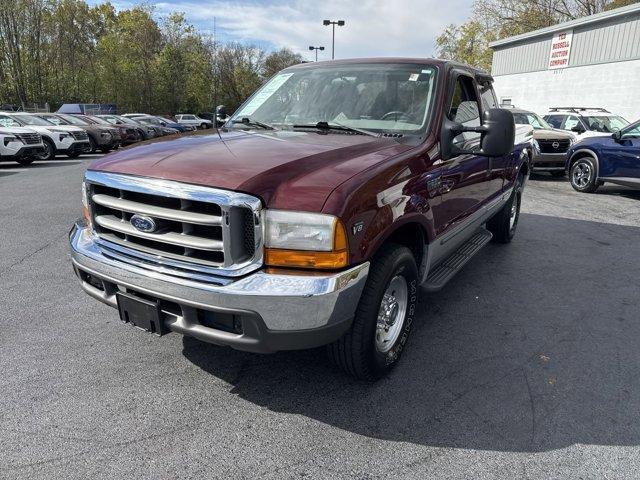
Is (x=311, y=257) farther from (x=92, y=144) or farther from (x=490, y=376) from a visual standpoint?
(x=92, y=144)

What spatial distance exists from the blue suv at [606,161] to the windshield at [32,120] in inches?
645

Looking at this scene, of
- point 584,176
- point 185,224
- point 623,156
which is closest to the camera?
point 185,224

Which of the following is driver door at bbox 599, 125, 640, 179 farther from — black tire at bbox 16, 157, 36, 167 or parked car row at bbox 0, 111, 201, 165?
black tire at bbox 16, 157, 36, 167

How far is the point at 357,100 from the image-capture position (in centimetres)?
372

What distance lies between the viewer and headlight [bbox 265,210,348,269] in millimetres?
2301

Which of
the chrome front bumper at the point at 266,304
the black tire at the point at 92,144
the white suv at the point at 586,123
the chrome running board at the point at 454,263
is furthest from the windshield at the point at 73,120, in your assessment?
the chrome front bumper at the point at 266,304

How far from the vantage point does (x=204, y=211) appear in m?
2.43

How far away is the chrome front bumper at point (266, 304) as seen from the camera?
2293 mm

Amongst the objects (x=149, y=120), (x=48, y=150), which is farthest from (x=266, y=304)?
(x=149, y=120)

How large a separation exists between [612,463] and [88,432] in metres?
2.69

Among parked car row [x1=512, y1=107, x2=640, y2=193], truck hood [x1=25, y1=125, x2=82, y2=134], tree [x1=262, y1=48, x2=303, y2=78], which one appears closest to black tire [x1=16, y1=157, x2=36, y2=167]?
truck hood [x1=25, y1=125, x2=82, y2=134]

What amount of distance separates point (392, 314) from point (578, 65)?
2306 centimetres

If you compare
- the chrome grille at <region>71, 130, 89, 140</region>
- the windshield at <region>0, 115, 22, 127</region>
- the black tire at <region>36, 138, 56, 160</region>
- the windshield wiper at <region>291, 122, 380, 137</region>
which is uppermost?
the windshield wiper at <region>291, 122, 380, 137</region>

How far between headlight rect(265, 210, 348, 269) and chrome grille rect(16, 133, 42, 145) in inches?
582
